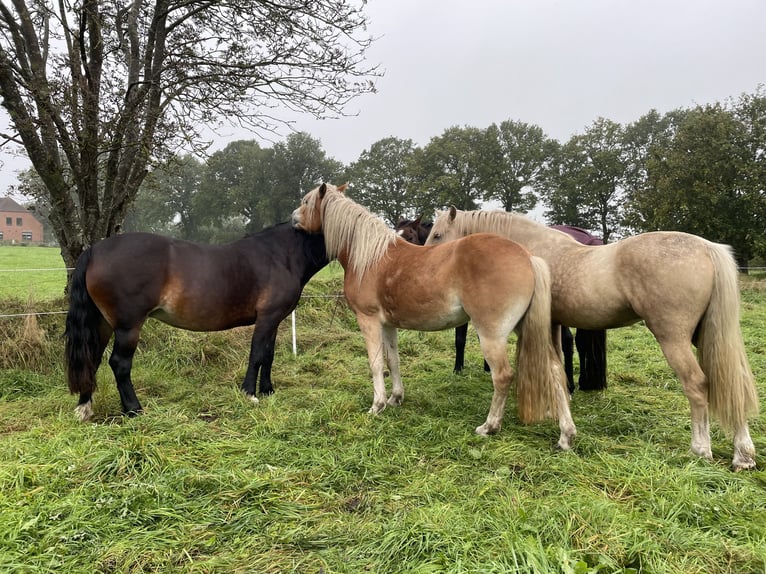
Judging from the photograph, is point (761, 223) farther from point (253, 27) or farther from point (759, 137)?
point (253, 27)

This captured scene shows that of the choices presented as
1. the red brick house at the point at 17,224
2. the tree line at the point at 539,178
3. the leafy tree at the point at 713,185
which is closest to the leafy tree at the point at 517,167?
the tree line at the point at 539,178

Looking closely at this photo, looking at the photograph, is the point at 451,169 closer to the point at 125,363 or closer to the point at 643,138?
the point at 643,138

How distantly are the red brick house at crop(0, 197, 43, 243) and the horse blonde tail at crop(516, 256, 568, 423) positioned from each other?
7067 centimetres

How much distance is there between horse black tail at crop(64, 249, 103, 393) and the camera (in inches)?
135

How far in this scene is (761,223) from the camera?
55.2 feet

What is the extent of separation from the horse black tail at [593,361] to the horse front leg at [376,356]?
2344mm

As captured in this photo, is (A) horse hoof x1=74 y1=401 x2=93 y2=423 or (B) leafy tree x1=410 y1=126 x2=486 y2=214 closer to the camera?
(A) horse hoof x1=74 y1=401 x2=93 y2=423

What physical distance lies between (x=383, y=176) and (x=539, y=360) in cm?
3745

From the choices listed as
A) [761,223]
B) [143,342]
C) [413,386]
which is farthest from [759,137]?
[143,342]

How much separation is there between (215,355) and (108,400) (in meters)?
1.61

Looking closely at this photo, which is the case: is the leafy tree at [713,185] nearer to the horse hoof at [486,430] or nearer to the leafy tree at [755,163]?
the leafy tree at [755,163]

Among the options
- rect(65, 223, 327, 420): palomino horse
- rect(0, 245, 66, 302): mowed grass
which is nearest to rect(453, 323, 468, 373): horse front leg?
rect(65, 223, 327, 420): palomino horse

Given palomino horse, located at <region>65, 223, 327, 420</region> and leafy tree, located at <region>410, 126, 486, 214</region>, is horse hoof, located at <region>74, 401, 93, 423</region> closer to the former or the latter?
palomino horse, located at <region>65, 223, 327, 420</region>

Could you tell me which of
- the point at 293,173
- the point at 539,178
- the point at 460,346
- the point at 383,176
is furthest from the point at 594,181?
the point at 460,346
